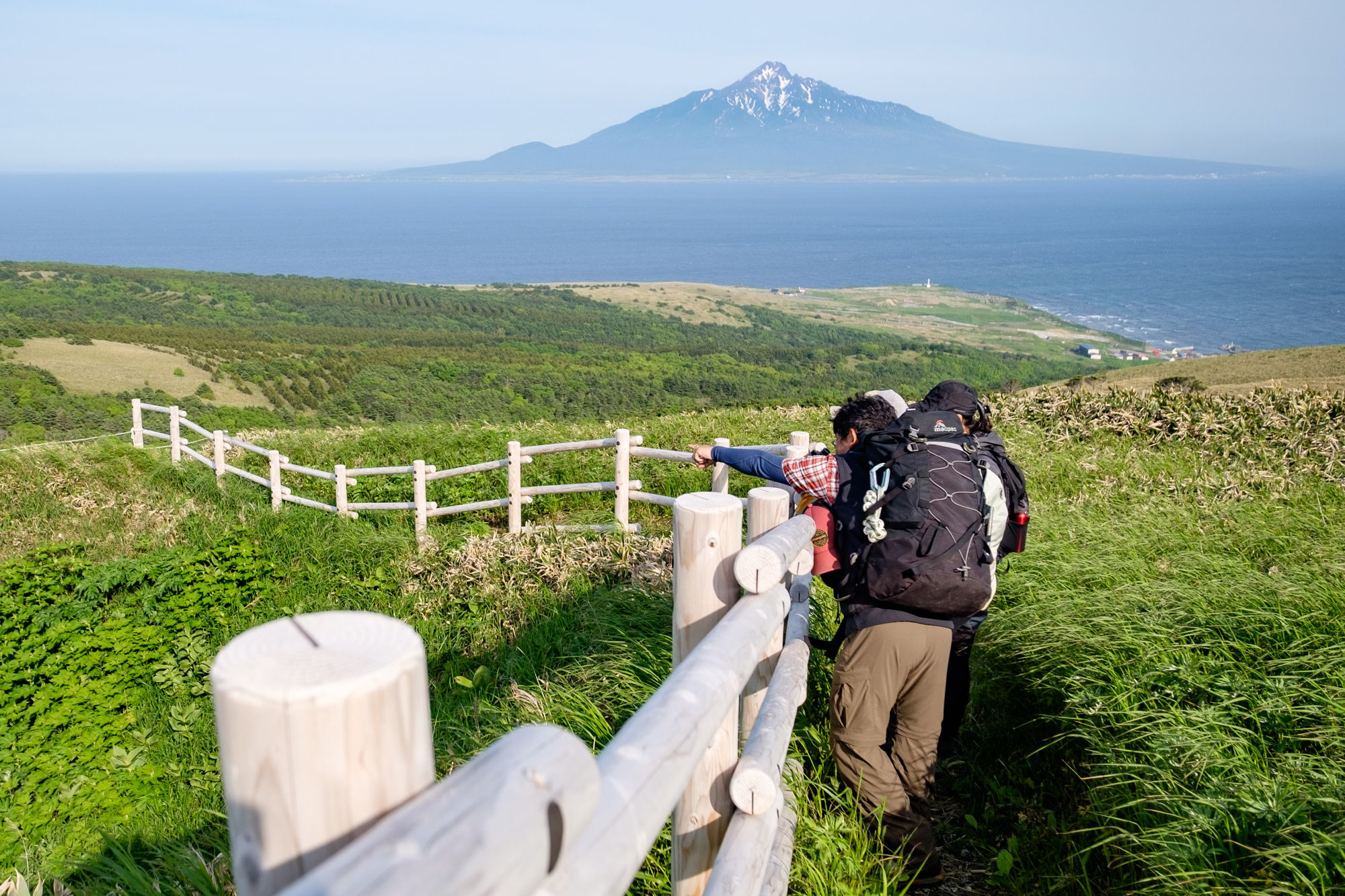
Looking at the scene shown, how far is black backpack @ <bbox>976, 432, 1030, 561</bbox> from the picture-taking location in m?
3.50

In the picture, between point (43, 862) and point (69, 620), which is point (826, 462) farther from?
point (69, 620)

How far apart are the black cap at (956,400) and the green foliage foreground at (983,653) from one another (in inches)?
42.2

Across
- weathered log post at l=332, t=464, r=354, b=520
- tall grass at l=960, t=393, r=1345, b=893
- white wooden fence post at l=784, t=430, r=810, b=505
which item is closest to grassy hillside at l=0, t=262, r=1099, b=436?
weathered log post at l=332, t=464, r=354, b=520

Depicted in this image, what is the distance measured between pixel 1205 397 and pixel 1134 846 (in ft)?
31.6

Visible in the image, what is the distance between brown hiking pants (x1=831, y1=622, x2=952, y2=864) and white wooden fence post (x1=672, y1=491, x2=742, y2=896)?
955 millimetres

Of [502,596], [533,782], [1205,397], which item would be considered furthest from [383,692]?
[1205,397]

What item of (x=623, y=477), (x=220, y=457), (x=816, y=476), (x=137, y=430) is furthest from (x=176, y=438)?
(x=816, y=476)

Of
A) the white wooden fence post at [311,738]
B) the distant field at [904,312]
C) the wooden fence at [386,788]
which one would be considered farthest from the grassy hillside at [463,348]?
the white wooden fence post at [311,738]

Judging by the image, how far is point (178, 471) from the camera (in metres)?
13.8

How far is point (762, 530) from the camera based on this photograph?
2889 millimetres

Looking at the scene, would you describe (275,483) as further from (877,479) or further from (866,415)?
(877,479)

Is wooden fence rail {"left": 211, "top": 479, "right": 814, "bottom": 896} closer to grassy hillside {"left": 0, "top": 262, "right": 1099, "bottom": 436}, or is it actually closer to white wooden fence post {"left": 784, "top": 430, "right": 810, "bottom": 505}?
white wooden fence post {"left": 784, "top": 430, "right": 810, "bottom": 505}

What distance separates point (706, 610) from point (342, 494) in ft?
30.5

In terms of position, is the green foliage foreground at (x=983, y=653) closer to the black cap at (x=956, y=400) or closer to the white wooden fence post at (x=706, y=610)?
the white wooden fence post at (x=706, y=610)
